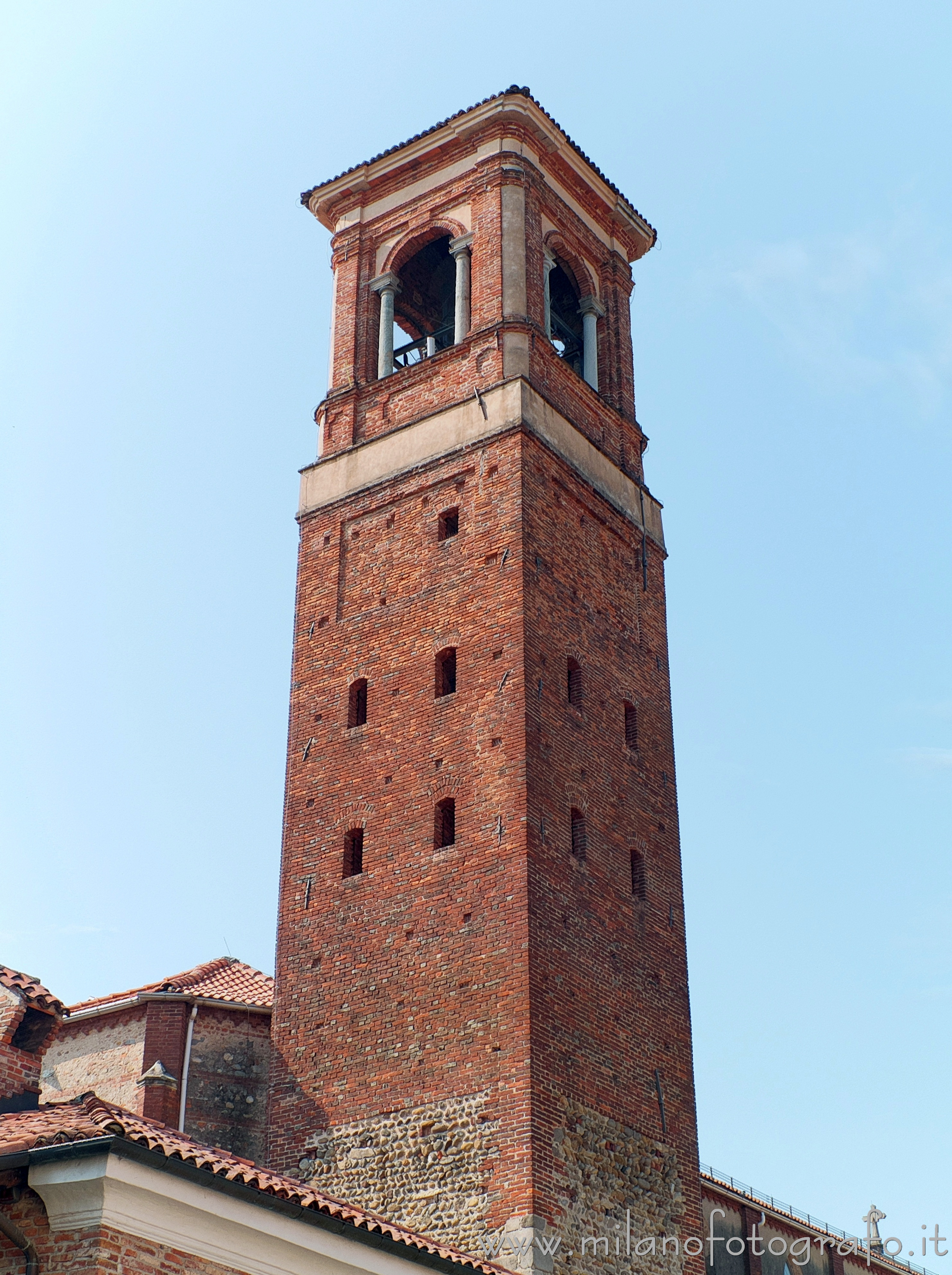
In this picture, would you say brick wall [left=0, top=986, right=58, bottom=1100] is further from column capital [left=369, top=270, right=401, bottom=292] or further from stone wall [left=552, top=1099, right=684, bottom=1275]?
column capital [left=369, top=270, right=401, bottom=292]

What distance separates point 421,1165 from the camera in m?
17.5

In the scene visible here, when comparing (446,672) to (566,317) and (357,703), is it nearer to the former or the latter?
(357,703)

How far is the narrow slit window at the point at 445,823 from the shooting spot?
1939 cm

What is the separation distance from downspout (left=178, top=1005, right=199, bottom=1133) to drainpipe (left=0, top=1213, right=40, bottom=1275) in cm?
827

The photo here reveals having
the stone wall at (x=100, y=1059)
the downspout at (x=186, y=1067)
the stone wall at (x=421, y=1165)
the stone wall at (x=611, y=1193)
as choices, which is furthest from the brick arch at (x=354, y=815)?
the stone wall at (x=611, y=1193)

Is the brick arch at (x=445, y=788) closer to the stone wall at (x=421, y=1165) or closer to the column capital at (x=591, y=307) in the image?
the stone wall at (x=421, y=1165)

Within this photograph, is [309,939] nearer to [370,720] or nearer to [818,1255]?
[370,720]

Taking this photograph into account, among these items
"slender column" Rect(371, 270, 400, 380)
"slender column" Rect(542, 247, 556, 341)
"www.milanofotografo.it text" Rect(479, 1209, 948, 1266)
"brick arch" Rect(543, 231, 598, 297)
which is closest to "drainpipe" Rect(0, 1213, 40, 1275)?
"www.milanofotografo.it text" Rect(479, 1209, 948, 1266)

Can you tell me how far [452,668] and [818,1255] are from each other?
14.0 meters

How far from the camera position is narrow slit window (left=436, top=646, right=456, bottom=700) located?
Answer: 805 inches

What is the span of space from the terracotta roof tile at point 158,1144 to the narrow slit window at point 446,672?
8.42m

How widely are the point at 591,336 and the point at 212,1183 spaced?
17.4 metres

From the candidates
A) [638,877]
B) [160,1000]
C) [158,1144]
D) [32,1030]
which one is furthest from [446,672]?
[158,1144]

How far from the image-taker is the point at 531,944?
58.6 feet
